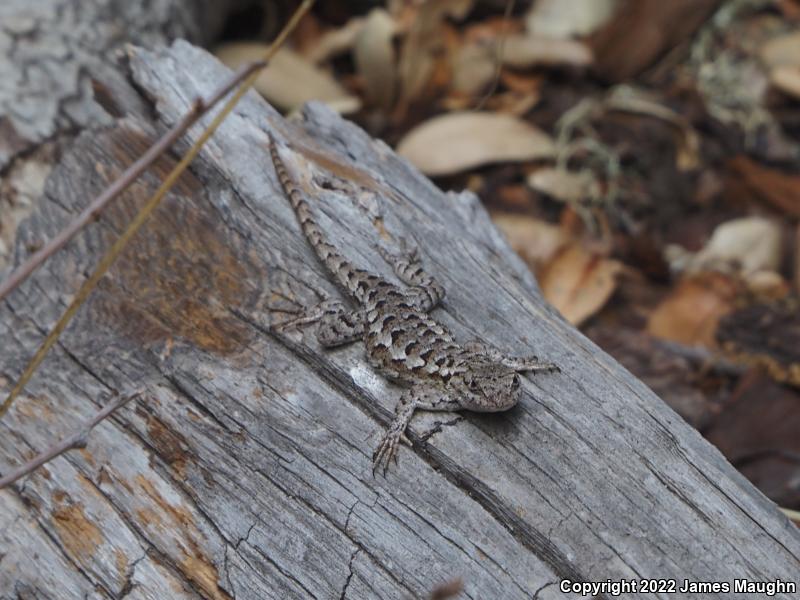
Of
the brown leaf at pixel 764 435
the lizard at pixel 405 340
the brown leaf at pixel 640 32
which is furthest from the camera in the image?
the brown leaf at pixel 640 32

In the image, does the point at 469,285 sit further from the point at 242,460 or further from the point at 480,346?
the point at 242,460

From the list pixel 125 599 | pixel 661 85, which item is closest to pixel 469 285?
pixel 125 599

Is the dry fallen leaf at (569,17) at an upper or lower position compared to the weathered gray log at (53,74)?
upper

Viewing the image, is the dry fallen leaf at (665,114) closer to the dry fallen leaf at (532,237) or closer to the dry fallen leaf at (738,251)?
the dry fallen leaf at (738,251)

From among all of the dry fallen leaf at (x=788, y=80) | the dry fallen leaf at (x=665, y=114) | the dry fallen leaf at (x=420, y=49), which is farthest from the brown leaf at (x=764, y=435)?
the dry fallen leaf at (x=420, y=49)

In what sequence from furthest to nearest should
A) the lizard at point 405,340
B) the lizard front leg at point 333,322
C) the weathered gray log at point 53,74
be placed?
the weathered gray log at point 53,74 < the lizard front leg at point 333,322 < the lizard at point 405,340

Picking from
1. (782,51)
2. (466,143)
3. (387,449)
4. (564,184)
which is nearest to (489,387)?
(387,449)

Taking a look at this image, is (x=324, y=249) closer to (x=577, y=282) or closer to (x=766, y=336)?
(x=577, y=282)
